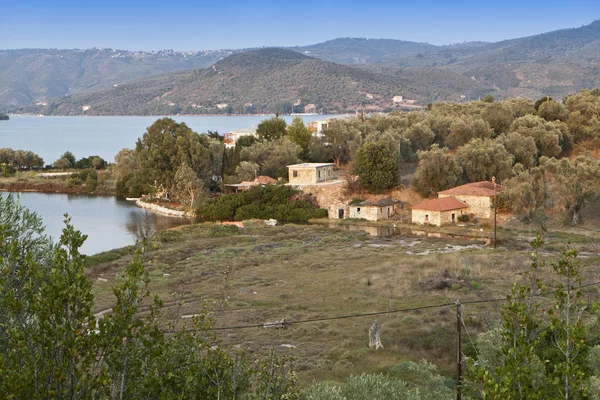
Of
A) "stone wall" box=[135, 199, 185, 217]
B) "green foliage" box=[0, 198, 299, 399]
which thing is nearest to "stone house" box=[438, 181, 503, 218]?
"stone wall" box=[135, 199, 185, 217]

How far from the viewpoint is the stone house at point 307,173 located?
Result: 146 ft

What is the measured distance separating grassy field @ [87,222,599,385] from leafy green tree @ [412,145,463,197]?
7.49m

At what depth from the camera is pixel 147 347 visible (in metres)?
6.75

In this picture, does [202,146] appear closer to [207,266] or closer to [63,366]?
[207,266]

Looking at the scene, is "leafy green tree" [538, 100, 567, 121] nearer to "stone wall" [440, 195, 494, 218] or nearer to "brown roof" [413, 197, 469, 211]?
"stone wall" [440, 195, 494, 218]

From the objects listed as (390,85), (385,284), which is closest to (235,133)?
(385,284)

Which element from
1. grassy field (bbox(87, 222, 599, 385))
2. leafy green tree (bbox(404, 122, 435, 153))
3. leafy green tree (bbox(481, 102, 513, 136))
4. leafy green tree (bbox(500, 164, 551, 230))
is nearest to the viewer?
grassy field (bbox(87, 222, 599, 385))

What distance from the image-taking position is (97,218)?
141ft

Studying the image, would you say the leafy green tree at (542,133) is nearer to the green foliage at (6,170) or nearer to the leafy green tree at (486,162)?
the leafy green tree at (486,162)

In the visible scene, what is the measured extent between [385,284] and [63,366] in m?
15.6

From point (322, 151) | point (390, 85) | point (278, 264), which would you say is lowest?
point (278, 264)

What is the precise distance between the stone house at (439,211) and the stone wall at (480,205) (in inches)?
14.0

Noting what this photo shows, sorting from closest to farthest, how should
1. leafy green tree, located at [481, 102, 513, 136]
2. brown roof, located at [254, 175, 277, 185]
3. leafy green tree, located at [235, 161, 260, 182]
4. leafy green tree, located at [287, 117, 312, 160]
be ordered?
brown roof, located at [254, 175, 277, 185] → leafy green tree, located at [235, 161, 260, 182] → leafy green tree, located at [481, 102, 513, 136] → leafy green tree, located at [287, 117, 312, 160]

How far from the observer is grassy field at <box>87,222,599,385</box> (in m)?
14.4
